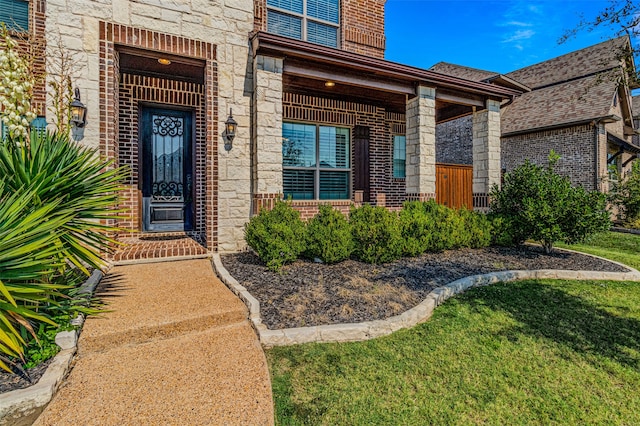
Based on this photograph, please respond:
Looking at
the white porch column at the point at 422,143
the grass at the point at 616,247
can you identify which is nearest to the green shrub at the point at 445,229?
the white porch column at the point at 422,143

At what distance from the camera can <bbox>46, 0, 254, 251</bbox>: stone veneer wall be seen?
4812 mm

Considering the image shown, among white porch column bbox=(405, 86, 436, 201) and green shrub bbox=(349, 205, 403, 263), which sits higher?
white porch column bbox=(405, 86, 436, 201)

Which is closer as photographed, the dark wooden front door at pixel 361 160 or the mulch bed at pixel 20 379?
the mulch bed at pixel 20 379

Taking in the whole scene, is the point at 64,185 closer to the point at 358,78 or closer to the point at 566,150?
the point at 358,78

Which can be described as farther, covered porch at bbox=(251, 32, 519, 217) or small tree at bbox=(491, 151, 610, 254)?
small tree at bbox=(491, 151, 610, 254)

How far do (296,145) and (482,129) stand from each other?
4.78m

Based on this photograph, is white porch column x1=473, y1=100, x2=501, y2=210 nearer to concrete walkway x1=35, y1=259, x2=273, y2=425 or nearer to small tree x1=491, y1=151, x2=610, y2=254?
small tree x1=491, y1=151, x2=610, y2=254

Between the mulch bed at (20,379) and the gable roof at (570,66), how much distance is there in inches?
748

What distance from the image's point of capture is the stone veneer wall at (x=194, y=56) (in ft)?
15.8

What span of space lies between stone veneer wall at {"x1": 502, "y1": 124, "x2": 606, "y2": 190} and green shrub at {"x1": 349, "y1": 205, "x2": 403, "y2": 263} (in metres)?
10.8

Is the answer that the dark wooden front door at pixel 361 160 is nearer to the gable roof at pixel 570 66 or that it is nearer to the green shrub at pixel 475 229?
the green shrub at pixel 475 229

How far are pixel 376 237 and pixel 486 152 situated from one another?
468 centimetres

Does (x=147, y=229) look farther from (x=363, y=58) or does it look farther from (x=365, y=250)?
(x=363, y=58)

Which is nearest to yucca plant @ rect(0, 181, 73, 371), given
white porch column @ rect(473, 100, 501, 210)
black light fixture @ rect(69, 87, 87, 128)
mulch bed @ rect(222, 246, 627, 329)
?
Answer: mulch bed @ rect(222, 246, 627, 329)
